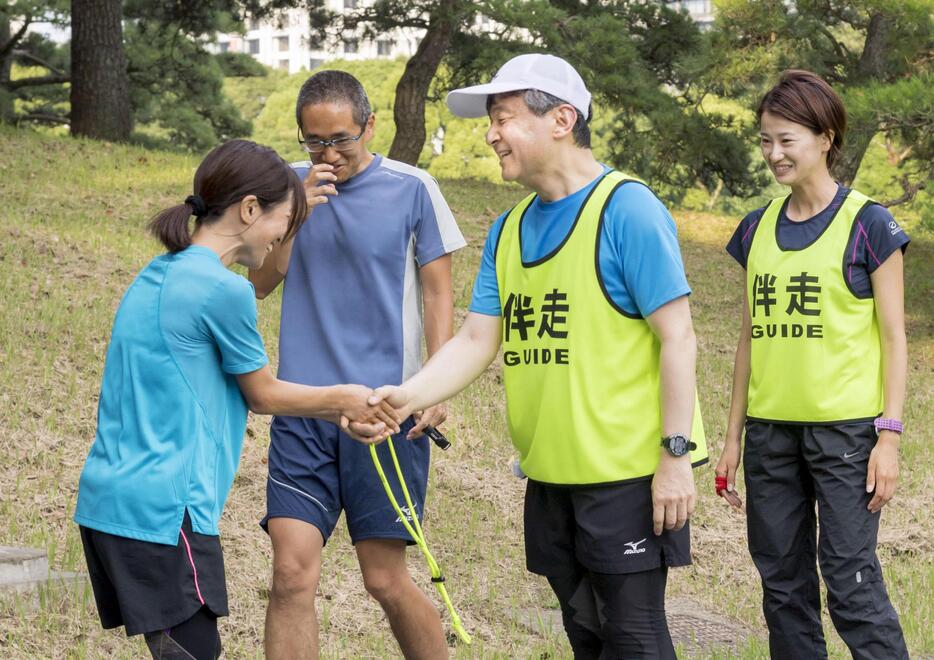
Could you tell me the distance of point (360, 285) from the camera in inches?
152

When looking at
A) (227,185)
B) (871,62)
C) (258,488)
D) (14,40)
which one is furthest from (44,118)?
(227,185)

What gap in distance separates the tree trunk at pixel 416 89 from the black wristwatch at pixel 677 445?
1259 centimetres

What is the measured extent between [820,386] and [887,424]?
223 millimetres

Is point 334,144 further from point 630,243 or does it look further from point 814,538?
point 814,538

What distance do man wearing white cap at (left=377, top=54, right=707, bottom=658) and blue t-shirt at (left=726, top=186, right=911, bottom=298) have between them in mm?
835

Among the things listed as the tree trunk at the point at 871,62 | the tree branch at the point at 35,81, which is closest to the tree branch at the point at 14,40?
the tree branch at the point at 35,81

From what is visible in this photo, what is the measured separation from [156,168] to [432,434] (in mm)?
11594

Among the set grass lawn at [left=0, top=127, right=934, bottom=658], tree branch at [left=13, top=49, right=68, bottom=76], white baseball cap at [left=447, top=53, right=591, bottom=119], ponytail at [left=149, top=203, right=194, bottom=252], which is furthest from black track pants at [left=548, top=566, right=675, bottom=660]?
tree branch at [left=13, top=49, right=68, bottom=76]

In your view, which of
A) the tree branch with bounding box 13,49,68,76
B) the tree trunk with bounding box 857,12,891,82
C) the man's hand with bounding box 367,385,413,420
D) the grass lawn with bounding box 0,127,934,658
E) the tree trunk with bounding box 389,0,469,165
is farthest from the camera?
the tree branch with bounding box 13,49,68,76

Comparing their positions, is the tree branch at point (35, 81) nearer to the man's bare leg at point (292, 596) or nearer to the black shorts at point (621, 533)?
the man's bare leg at point (292, 596)

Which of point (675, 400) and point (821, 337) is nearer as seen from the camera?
point (675, 400)

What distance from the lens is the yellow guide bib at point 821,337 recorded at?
146 inches

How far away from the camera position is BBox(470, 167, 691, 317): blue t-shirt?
304 centimetres

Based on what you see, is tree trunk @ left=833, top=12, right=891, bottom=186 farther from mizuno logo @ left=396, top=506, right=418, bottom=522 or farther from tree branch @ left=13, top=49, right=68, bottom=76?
tree branch @ left=13, top=49, right=68, bottom=76
